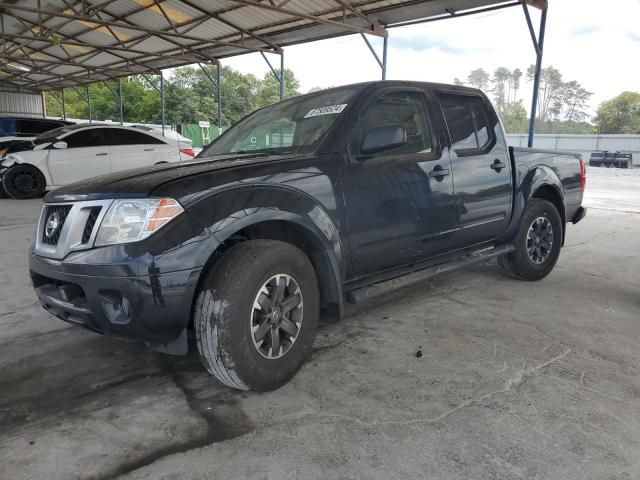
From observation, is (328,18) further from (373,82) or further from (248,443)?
(248,443)

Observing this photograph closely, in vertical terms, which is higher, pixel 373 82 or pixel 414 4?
pixel 414 4

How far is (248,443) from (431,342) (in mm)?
1566

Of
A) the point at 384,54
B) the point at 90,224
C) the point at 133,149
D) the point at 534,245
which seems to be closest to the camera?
the point at 90,224

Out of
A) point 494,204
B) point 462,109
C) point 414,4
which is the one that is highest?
point 414,4

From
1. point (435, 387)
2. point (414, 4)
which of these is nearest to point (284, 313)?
point (435, 387)

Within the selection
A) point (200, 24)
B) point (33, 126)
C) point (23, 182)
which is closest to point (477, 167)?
point (23, 182)

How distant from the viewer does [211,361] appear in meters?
2.35

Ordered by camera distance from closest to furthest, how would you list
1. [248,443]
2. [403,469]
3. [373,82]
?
1. [403,469]
2. [248,443]
3. [373,82]

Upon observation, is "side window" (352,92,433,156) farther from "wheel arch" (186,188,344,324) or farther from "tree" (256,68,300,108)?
"tree" (256,68,300,108)

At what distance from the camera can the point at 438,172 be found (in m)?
3.40

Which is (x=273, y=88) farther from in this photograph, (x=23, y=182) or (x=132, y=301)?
(x=132, y=301)

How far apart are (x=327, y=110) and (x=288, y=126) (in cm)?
35

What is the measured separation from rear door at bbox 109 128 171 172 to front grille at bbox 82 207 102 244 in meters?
8.47

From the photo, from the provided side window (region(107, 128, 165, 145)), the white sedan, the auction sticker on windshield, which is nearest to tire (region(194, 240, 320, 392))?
the auction sticker on windshield
